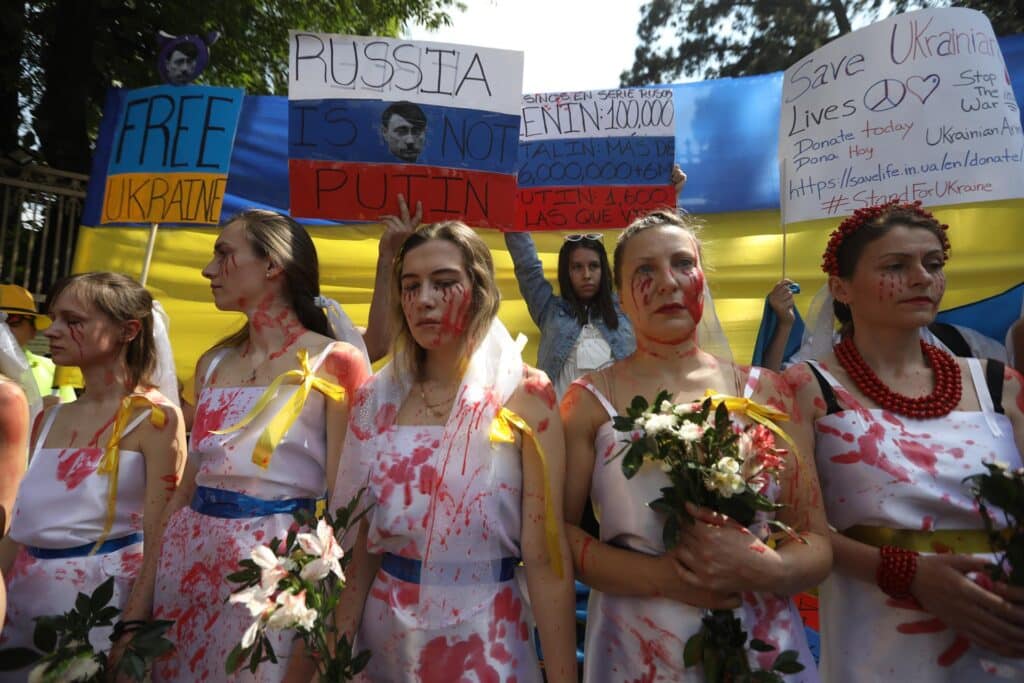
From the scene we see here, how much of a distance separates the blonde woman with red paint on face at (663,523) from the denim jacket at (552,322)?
167 cm

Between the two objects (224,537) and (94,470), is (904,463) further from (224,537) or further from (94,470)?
(94,470)

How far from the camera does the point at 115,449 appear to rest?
8.87 feet

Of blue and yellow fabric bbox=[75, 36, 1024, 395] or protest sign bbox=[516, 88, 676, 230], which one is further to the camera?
blue and yellow fabric bbox=[75, 36, 1024, 395]

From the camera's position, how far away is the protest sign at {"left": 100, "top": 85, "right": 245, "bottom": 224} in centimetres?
457

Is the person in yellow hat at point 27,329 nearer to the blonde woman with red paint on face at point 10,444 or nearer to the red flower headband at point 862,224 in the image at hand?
→ the blonde woman with red paint on face at point 10,444

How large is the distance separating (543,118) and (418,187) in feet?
5.66

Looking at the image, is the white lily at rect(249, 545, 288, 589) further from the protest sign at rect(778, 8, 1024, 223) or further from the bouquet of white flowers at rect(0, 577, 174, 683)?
the protest sign at rect(778, 8, 1024, 223)

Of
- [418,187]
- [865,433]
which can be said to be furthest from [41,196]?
[865,433]

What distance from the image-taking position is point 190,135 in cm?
463

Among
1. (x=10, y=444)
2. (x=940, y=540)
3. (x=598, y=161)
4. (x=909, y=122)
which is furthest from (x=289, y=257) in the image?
(x=909, y=122)

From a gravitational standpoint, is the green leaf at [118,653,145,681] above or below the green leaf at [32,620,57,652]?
below

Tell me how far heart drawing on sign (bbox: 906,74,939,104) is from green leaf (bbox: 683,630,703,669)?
3.02 metres

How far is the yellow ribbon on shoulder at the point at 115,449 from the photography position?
2.64 m

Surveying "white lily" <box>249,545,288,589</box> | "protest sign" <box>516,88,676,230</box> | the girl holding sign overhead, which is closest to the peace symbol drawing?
"protest sign" <box>516,88,676,230</box>
